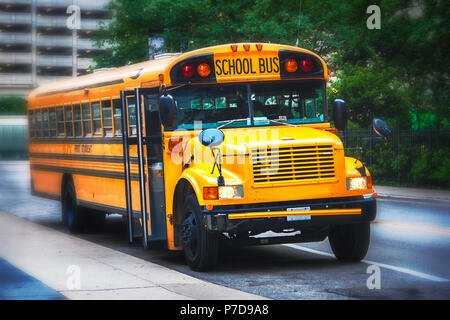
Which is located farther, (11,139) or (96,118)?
(11,139)

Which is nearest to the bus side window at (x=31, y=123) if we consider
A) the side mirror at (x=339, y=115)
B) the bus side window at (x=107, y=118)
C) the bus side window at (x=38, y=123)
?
the bus side window at (x=38, y=123)

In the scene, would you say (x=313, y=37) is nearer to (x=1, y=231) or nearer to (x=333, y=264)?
(x=1, y=231)

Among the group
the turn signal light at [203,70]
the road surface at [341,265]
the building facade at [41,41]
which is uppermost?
the building facade at [41,41]

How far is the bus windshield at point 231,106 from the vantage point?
35.3 ft

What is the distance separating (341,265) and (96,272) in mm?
2916

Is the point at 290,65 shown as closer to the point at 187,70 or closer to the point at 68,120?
the point at 187,70

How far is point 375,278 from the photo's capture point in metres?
9.52

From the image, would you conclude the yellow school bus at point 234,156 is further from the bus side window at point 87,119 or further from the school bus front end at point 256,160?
the bus side window at point 87,119

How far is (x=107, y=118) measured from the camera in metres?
13.6

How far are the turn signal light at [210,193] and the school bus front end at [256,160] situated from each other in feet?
0.04

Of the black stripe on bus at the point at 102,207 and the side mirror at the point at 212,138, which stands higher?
the side mirror at the point at 212,138

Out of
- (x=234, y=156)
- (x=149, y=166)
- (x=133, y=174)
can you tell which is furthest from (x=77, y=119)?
(x=234, y=156)
